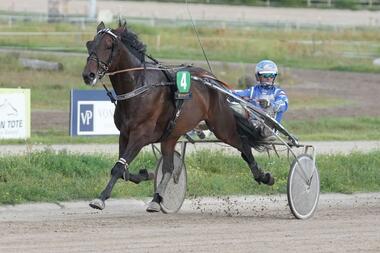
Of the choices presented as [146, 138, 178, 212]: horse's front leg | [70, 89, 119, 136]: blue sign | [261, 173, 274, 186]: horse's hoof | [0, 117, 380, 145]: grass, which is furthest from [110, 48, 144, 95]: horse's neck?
[70, 89, 119, 136]: blue sign

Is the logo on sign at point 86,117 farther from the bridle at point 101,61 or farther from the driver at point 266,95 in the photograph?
the bridle at point 101,61

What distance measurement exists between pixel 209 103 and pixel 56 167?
2.64 meters

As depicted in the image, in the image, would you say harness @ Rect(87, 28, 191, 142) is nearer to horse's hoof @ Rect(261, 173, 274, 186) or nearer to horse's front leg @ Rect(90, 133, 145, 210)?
horse's front leg @ Rect(90, 133, 145, 210)

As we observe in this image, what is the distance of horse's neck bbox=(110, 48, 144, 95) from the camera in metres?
10.5

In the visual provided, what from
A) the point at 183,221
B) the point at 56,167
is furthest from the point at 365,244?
the point at 56,167

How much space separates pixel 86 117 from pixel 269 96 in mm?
7682

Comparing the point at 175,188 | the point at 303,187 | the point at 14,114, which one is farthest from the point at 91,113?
the point at 303,187

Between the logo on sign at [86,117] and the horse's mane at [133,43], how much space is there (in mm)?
7781

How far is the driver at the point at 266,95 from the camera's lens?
37.1ft

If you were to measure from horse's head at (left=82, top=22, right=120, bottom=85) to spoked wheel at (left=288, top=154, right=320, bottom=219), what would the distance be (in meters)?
2.27

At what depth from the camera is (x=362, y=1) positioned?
7838 cm

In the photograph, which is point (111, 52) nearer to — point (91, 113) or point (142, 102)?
point (142, 102)

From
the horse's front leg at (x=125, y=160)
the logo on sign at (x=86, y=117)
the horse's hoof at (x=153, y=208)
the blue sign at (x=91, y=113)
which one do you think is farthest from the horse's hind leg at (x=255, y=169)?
the logo on sign at (x=86, y=117)

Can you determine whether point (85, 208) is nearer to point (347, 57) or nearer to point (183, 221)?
point (183, 221)
